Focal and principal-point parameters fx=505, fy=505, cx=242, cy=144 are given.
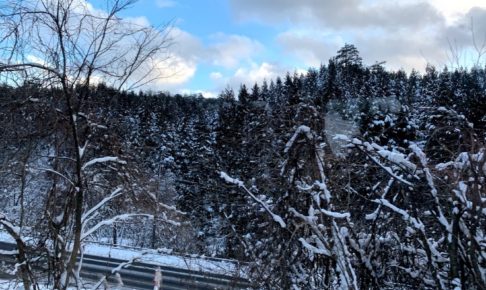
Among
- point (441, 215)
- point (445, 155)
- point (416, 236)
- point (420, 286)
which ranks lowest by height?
point (420, 286)

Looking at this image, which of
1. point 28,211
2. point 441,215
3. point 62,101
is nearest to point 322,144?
point 441,215

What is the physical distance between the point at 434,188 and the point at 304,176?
1364 millimetres

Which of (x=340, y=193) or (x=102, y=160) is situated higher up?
(x=102, y=160)

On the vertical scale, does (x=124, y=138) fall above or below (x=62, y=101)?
below

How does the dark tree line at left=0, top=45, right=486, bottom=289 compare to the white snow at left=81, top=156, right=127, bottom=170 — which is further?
the white snow at left=81, top=156, right=127, bottom=170

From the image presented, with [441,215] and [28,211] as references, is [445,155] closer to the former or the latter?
[441,215]

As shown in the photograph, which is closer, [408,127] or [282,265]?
[282,265]

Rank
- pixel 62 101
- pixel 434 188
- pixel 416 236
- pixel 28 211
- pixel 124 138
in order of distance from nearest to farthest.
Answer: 1. pixel 434 188
2. pixel 416 236
3. pixel 62 101
4. pixel 28 211
5. pixel 124 138

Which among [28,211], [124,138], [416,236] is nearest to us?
[416,236]

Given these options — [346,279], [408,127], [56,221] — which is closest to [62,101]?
[56,221]

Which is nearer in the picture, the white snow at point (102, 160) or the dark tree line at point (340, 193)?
the dark tree line at point (340, 193)

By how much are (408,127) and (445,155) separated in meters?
2.45

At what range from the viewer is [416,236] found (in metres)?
3.75

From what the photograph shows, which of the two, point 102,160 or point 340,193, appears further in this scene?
point 102,160
